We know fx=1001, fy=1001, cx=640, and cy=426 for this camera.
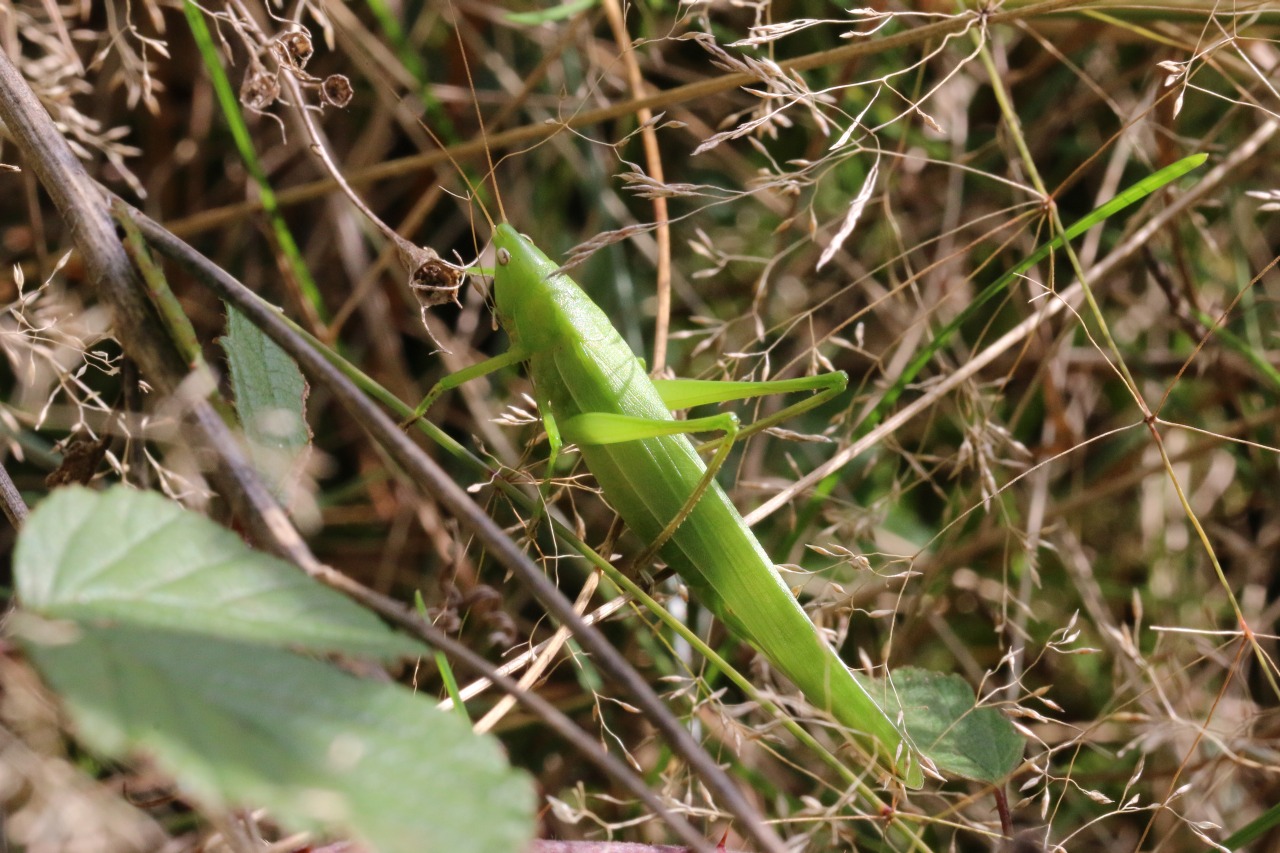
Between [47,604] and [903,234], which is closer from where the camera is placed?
[47,604]

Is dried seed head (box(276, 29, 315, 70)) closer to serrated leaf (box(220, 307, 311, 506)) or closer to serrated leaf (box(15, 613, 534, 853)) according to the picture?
serrated leaf (box(220, 307, 311, 506))

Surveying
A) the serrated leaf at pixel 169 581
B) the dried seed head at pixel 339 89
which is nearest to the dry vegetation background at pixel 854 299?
the dried seed head at pixel 339 89

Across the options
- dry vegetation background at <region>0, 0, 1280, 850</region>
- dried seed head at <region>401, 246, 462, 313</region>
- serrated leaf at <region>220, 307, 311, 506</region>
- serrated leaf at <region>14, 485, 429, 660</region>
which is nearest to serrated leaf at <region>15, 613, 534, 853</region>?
serrated leaf at <region>14, 485, 429, 660</region>

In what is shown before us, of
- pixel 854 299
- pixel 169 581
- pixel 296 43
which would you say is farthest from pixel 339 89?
pixel 854 299


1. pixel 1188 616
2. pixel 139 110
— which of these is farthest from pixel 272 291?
pixel 1188 616

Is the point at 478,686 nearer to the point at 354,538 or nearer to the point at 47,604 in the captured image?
the point at 47,604

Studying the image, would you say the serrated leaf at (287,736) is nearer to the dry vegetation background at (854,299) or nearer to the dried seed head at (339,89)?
the dried seed head at (339,89)
